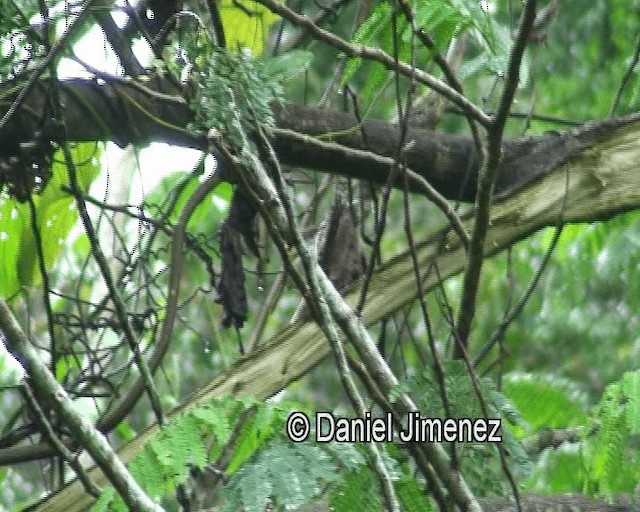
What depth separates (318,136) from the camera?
273 centimetres

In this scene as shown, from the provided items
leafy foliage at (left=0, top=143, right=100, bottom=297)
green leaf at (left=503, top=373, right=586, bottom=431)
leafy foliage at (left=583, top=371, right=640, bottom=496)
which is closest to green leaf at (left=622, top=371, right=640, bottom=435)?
leafy foliage at (left=583, top=371, right=640, bottom=496)

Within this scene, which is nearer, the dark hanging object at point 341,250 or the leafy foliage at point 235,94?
the leafy foliage at point 235,94

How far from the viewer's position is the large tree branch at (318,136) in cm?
250

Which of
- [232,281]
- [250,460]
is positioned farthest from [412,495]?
[232,281]

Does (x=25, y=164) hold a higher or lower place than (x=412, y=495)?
higher

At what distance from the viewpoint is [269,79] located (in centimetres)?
213

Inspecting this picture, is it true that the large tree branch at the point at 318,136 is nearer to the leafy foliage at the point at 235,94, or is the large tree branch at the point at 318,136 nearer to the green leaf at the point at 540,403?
the leafy foliage at the point at 235,94

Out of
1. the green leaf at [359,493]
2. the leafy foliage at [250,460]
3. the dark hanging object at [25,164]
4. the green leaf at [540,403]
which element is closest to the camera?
the leafy foliage at [250,460]

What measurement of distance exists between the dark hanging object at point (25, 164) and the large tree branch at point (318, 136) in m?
0.02

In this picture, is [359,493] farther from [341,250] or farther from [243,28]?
[243,28]

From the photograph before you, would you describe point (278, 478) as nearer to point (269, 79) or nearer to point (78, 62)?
point (269, 79)

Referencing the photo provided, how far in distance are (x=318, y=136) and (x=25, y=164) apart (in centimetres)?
Answer: 72

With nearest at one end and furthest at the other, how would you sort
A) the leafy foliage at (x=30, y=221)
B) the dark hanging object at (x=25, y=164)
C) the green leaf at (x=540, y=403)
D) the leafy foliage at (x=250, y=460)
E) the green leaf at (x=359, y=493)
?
the leafy foliage at (x=250, y=460), the green leaf at (x=359, y=493), the dark hanging object at (x=25, y=164), the green leaf at (x=540, y=403), the leafy foliage at (x=30, y=221)

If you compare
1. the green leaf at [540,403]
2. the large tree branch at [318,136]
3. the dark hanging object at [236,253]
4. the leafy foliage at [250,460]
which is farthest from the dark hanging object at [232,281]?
the green leaf at [540,403]
